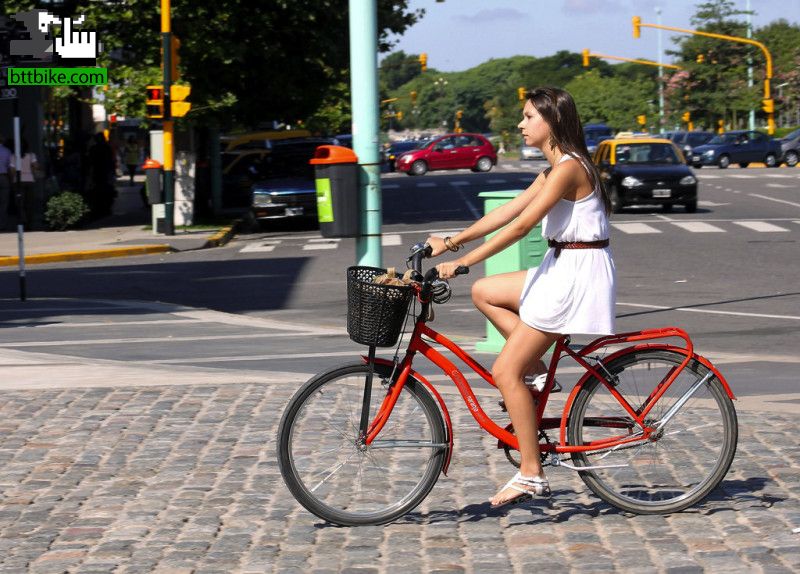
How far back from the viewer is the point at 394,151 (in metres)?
71.2

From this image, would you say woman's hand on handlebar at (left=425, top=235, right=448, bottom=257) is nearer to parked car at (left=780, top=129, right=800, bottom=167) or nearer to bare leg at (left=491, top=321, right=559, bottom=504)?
bare leg at (left=491, top=321, right=559, bottom=504)

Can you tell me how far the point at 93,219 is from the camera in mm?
32781

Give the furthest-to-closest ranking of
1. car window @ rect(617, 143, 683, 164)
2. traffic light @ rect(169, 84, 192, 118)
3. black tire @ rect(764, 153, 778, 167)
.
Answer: black tire @ rect(764, 153, 778, 167)
car window @ rect(617, 143, 683, 164)
traffic light @ rect(169, 84, 192, 118)

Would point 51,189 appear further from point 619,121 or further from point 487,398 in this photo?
point 619,121

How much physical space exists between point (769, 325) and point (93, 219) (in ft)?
72.5

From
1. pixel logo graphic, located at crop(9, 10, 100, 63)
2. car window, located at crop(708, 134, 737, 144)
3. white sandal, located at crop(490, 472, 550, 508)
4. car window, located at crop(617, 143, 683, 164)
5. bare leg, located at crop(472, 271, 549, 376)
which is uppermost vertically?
pixel logo graphic, located at crop(9, 10, 100, 63)

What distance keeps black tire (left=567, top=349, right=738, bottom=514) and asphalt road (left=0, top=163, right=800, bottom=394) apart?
336 cm

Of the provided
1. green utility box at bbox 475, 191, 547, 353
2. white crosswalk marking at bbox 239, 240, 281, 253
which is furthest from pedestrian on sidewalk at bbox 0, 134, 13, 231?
green utility box at bbox 475, 191, 547, 353

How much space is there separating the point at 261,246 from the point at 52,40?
→ 6.32 meters

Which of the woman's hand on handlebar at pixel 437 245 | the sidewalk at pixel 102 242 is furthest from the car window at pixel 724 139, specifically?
the woman's hand on handlebar at pixel 437 245

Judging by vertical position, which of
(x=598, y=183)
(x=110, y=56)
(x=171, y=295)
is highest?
(x=110, y=56)

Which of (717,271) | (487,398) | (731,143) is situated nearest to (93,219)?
(717,271)

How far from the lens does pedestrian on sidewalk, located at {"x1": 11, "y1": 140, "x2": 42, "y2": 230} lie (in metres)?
28.2

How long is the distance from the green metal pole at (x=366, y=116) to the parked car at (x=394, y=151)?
5666cm
